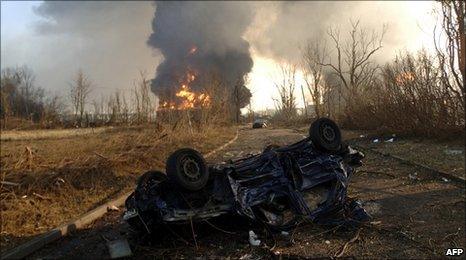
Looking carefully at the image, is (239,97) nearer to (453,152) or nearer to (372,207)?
(453,152)

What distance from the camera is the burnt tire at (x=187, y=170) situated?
652 cm

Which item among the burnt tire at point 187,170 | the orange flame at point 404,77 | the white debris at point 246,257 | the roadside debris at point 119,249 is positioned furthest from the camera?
the orange flame at point 404,77

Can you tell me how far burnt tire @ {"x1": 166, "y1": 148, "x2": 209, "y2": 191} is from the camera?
6523 millimetres

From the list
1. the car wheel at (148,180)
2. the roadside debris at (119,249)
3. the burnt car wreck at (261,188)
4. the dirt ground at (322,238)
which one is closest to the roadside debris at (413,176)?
the dirt ground at (322,238)

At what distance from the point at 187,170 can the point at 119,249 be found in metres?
1.41

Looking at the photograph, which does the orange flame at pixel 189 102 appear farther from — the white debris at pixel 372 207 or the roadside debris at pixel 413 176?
the white debris at pixel 372 207

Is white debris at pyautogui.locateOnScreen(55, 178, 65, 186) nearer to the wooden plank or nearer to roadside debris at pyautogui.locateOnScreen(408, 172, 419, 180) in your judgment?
the wooden plank

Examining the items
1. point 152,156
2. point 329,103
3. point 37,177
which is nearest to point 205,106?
point 152,156

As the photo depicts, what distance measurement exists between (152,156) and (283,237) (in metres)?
9.04

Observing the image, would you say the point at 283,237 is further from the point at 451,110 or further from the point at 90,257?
the point at 451,110

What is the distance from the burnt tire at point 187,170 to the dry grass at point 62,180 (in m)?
3.03

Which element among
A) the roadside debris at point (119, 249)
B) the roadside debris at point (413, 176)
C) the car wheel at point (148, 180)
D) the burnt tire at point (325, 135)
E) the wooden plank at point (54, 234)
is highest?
the burnt tire at point (325, 135)

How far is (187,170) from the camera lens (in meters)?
6.70

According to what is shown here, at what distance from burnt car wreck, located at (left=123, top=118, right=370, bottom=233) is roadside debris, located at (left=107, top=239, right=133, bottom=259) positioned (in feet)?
1.00
